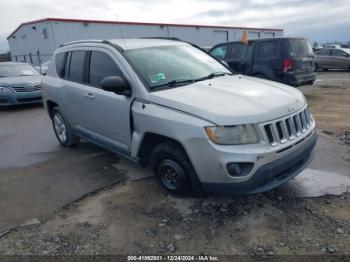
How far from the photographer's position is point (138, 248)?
9.56ft

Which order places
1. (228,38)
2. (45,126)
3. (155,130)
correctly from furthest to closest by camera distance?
(228,38)
(45,126)
(155,130)

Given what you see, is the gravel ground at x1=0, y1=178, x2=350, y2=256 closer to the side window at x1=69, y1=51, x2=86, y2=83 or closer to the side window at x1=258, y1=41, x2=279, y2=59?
the side window at x1=69, y1=51, x2=86, y2=83

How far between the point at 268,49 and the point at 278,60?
50 cm

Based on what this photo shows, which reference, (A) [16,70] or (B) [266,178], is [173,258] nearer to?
(B) [266,178]

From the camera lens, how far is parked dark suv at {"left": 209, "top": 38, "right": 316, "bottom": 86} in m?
8.79

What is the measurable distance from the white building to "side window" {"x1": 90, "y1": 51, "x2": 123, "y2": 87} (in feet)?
64.6

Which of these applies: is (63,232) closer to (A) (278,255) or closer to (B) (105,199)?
(B) (105,199)

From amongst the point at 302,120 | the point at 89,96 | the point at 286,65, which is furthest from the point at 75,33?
the point at 302,120

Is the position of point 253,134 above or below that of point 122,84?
below

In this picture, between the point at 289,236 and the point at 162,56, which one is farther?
the point at 162,56

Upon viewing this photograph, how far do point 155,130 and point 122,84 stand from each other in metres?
0.68

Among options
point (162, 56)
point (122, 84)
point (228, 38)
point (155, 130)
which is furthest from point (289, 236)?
point (228, 38)

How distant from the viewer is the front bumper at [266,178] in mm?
3008

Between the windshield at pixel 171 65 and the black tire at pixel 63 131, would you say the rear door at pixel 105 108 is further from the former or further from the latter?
the black tire at pixel 63 131
